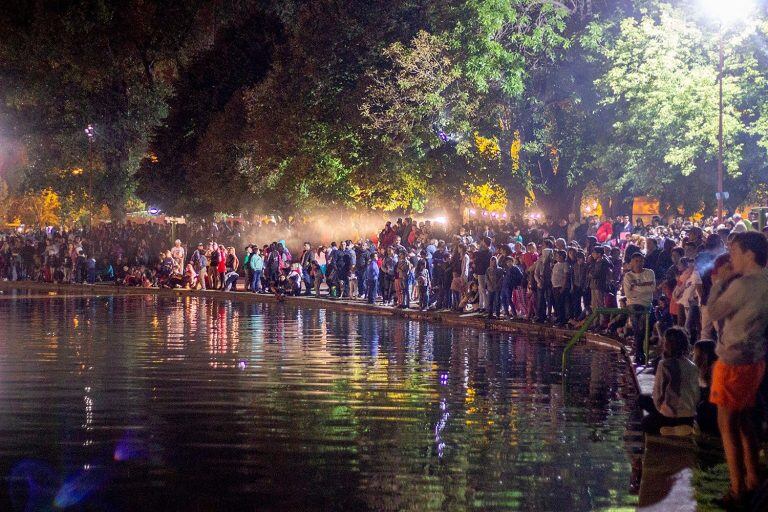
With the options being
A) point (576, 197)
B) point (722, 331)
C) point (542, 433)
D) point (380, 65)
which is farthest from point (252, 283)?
point (722, 331)

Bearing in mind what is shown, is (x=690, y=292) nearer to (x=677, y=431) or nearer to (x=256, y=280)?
(x=677, y=431)

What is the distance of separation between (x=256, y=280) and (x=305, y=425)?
30.0m

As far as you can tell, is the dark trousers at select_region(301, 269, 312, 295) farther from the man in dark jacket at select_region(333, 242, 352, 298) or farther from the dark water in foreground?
the dark water in foreground

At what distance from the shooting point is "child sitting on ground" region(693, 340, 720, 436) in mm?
11742

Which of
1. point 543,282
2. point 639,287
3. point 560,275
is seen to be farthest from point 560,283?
point 639,287

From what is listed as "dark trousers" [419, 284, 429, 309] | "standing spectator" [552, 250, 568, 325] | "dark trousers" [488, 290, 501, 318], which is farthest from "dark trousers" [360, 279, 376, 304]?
"standing spectator" [552, 250, 568, 325]

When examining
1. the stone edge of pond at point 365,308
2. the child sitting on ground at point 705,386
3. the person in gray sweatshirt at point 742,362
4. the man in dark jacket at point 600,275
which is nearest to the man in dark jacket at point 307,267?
the stone edge of pond at point 365,308

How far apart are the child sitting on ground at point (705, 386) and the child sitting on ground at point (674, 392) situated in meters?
0.14

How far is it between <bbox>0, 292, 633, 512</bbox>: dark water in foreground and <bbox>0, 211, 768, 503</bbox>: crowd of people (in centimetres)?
96

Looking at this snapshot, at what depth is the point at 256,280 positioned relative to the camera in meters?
42.0

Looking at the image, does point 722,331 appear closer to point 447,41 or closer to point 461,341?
point 461,341

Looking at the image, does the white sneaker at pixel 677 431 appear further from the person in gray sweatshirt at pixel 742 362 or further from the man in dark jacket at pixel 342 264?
the man in dark jacket at pixel 342 264

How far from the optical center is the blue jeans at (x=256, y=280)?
137 ft

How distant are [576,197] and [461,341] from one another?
99.6 ft
